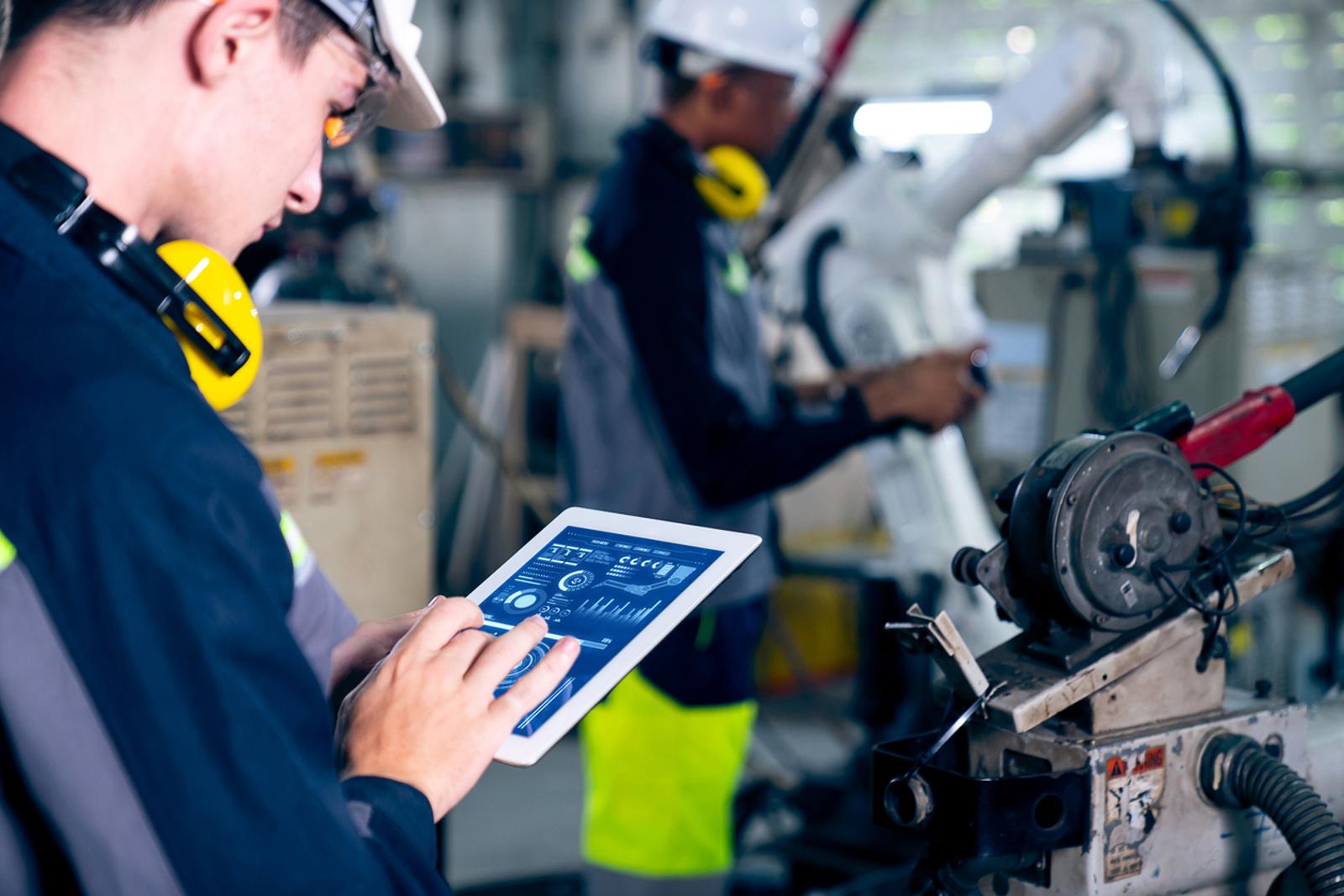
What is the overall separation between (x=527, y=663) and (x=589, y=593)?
0.08 meters

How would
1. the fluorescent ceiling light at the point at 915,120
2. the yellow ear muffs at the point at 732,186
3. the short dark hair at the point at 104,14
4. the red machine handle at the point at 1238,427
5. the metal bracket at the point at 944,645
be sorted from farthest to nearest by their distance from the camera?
the fluorescent ceiling light at the point at 915,120 → the yellow ear muffs at the point at 732,186 → the red machine handle at the point at 1238,427 → the metal bracket at the point at 944,645 → the short dark hair at the point at 104,14

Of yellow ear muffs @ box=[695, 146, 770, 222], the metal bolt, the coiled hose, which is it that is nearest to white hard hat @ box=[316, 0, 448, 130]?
the metal bolt

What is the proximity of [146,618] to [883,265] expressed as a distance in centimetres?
206

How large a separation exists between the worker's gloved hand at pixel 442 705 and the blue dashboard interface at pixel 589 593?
24 mm

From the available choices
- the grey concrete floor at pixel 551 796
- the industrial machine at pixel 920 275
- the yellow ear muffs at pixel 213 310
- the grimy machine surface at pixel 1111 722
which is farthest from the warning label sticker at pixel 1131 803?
the grey concrete floor at pixel 551 796

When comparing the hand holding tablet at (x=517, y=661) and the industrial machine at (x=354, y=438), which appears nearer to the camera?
the hand holding tablet at (x=517, y=661)

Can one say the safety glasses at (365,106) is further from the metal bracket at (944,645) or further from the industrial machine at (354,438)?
the industrial machine at (354,438)

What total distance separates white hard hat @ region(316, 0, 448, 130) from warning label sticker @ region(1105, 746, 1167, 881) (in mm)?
816

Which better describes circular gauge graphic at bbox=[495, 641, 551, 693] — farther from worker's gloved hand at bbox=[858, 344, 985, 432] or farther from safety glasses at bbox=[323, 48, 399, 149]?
worker's gloved hand at bbox=[858, 344, 985, 432]

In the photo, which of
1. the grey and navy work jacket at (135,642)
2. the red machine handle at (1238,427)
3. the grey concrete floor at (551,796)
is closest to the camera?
the grey and navy work jacket at (135,642)

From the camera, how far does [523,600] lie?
1184 millimetres

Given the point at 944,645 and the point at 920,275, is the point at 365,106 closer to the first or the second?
the point at 944,645

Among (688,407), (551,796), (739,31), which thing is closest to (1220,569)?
(688,407)

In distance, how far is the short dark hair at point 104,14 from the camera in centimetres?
93
